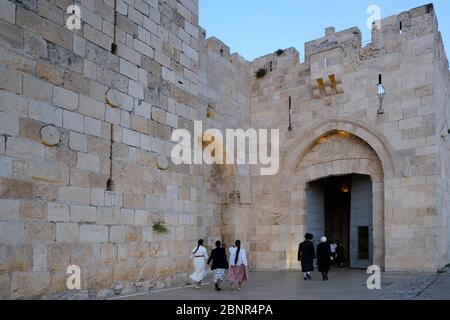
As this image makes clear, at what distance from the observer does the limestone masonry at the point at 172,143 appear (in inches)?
223

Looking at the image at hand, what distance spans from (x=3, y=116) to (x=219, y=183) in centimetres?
734

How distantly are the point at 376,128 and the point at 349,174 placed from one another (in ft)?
5.84

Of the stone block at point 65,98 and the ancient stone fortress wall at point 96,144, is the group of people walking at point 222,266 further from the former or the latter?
the stone block at point 65,98

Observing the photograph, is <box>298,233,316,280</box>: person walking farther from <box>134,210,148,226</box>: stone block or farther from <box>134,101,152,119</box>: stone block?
<box>134,101,152,119</box>: stone block

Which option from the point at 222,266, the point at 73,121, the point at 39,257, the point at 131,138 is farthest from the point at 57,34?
the point at 222,266

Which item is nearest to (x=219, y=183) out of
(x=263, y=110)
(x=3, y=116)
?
(x=263, y=110)

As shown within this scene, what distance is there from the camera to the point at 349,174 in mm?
11664

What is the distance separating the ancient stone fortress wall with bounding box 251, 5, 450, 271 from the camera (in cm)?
957

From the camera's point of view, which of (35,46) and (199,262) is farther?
(199,262)

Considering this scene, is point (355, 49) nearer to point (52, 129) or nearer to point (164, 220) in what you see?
point (164, 220)

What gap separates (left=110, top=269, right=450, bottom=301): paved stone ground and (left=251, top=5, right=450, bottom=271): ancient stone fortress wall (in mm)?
1204

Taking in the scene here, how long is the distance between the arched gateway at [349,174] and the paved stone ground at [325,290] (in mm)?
1675

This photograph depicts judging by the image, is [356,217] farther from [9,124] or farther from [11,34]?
[11,34]

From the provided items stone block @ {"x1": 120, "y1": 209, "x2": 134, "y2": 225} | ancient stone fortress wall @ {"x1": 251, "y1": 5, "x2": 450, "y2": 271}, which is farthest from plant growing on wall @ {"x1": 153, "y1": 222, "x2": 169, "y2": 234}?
ancient stone fortress wall @ {"x1": 251, "y1": 5, "x2": 450, "y2": 271}
